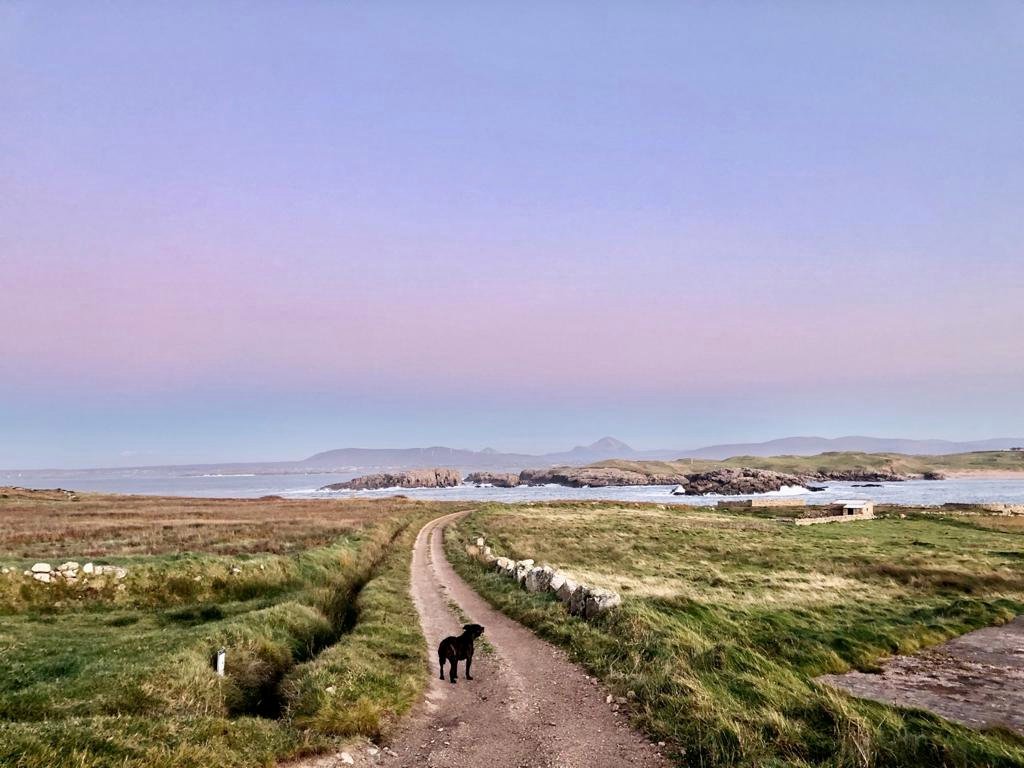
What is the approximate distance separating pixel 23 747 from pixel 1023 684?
23.6 m

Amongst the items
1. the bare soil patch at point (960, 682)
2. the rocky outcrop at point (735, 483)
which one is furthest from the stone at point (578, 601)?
the rocky outcrop at point (735, 483)

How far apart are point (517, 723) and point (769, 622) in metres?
14.6

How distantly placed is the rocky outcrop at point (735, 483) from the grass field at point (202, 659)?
14814 cm

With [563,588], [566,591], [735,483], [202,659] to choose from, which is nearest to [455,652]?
[202,659]

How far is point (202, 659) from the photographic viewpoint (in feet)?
46.1

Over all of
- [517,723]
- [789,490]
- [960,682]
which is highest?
[517,723]

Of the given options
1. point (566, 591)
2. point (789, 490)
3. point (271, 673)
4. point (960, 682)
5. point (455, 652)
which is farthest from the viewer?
point (789, 490)

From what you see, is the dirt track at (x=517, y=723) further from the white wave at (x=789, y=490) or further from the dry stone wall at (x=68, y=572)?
the white wave at (x=789, y=490)

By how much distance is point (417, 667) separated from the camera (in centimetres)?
1381

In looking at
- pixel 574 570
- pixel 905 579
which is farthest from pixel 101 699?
pixel 905 579

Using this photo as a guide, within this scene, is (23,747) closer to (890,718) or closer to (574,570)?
(890,718)

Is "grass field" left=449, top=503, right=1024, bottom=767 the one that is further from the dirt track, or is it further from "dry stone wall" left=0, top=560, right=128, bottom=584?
"dry stone wall" left=0, top=560, right=128, bottom=584

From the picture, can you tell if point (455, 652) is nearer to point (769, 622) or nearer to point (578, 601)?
point (578, 601)

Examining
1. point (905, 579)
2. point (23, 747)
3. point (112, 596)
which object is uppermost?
point (23, 747)
